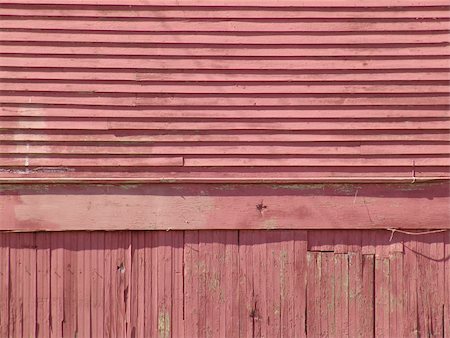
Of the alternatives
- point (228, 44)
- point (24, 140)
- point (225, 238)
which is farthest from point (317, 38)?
point (24, 140)

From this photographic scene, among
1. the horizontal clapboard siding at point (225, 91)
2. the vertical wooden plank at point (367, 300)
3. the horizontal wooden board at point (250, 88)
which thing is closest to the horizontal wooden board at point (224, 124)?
the horizontal clapboard siding at point (225, 91)

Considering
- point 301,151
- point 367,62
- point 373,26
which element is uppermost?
point 373,26

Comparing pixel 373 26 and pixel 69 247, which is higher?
pixel 373 26

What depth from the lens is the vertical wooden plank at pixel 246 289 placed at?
4242 mm

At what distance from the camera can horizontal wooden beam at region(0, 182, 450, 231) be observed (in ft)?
13.6

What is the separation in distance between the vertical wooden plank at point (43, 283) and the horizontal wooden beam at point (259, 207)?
0.19 m

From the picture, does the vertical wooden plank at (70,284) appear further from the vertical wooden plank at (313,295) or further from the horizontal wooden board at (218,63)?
the vertical wooden plank at (313,295)

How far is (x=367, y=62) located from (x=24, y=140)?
321 cm

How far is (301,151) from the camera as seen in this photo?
414 centimetres

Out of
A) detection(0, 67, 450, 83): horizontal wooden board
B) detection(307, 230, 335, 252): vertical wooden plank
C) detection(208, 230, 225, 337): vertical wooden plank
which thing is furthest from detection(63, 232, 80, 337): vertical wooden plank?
detection(307, 230, 335, 252): vertical wooden plank

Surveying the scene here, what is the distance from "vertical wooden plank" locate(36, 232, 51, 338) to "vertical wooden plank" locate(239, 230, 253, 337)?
180cm

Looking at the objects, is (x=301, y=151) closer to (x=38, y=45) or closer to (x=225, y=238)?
(x=225, y=238)

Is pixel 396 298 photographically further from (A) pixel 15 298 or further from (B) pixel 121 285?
(A) pixel 15 298

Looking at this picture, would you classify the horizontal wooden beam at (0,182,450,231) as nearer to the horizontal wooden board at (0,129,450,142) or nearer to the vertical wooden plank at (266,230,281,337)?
the vertical wooden plank at (266,230,281,337)
